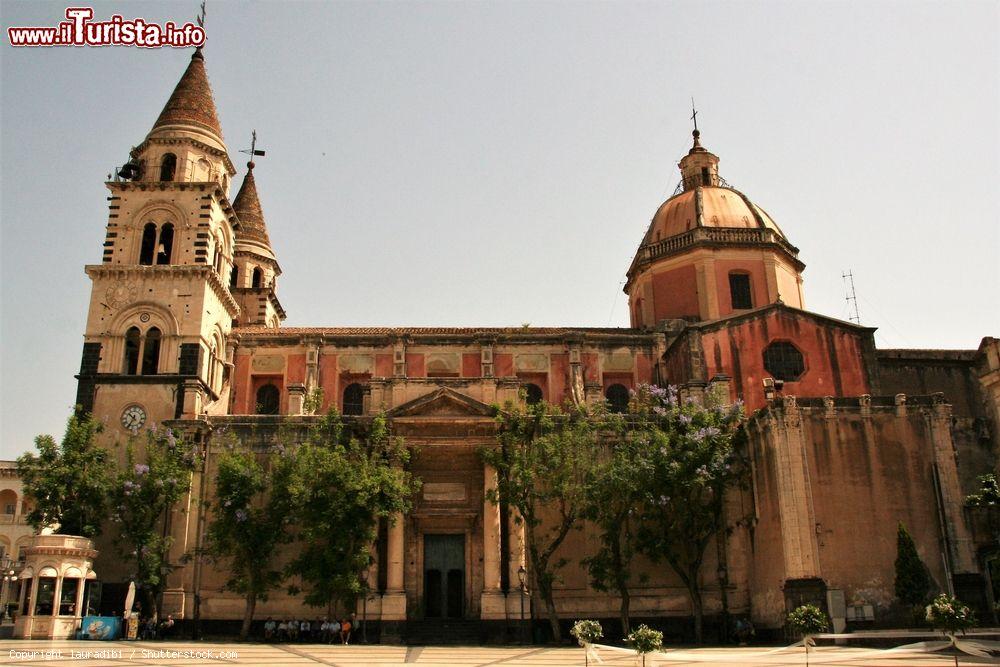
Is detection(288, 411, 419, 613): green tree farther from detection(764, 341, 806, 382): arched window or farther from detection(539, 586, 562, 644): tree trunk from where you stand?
detection(764, 341, 806, 382): arched window

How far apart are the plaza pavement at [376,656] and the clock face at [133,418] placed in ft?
31.1

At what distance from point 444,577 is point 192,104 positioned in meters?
23.8

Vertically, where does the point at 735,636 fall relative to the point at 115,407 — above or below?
below

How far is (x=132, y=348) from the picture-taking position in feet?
117

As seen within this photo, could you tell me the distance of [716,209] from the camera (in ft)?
135

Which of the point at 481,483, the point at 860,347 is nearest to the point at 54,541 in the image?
the point at 481,483

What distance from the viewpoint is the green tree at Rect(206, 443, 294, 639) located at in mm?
28688

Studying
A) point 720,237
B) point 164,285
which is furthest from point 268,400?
point 720,237

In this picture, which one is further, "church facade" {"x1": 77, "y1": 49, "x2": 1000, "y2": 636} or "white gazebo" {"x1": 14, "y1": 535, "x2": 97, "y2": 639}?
"church facade" {"x1": 77, "y1": 49, "x2": 1000, "y2": 636}

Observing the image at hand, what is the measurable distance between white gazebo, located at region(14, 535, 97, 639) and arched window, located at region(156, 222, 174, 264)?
13362 mm

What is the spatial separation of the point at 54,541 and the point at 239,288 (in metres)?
19.8

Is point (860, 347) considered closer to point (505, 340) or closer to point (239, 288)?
point (505, 340)

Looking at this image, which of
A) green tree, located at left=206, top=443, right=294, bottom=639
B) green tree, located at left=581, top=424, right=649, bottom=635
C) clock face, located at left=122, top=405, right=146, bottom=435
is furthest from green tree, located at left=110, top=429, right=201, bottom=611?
green tree, located at left=581, top=424, right=649, bottom=635

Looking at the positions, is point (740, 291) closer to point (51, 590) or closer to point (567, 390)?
point (567, 390)
